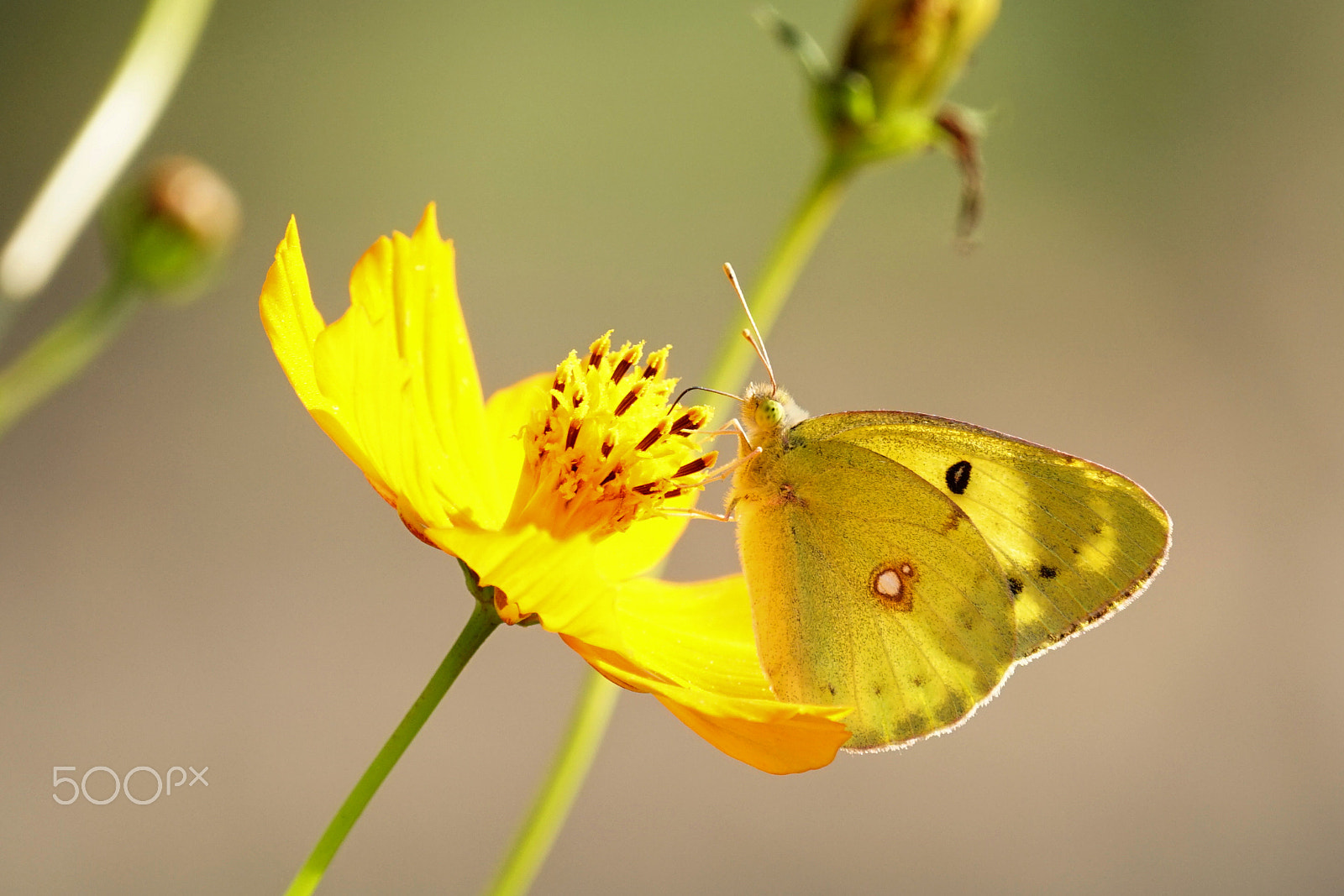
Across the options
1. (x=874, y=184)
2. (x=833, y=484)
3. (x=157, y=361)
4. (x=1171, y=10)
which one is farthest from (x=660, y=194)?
(x=833, y=484)

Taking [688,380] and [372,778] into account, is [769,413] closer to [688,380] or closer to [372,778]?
[372,778]

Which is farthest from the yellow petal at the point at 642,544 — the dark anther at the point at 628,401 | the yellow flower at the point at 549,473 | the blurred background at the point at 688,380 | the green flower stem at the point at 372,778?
the blurred background at the point at 688,380

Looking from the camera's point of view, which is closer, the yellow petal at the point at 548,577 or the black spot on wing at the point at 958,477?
the yellow petal at the point at 548,577

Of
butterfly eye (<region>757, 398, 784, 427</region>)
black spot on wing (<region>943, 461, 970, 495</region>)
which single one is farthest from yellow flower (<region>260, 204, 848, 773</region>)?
black spot on wing (<region>943, 461, 970, 495</region>)

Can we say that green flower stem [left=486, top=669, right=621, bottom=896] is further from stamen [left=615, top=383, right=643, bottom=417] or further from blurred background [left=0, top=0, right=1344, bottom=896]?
blurred background [left=0, top=0, right=1344, bottom=896]

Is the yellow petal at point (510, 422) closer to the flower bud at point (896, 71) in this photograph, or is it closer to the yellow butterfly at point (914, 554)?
the yellow butterfly at point (914, 554)

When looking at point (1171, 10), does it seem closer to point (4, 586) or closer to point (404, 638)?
point (404, 638)

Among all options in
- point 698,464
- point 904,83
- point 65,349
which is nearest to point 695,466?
point 698,464
